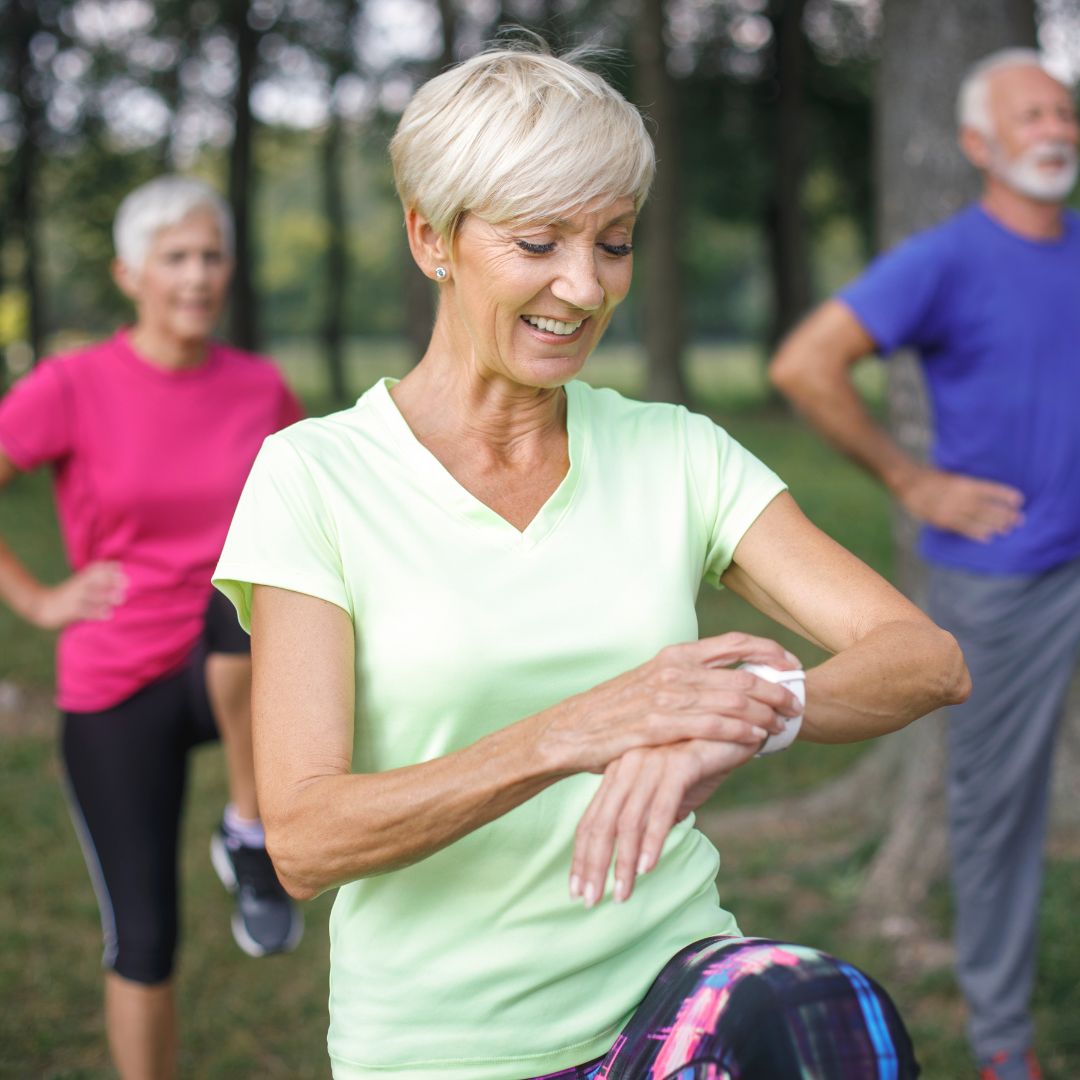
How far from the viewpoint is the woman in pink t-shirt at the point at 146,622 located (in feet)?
12.4

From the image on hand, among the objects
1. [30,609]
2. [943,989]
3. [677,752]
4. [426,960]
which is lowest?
[943,989]

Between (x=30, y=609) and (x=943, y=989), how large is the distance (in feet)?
9.44

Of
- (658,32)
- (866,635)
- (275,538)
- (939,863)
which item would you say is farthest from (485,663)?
(658,32)

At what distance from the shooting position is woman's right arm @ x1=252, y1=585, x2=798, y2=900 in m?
1.82

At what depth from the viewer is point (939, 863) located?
499 centimetres

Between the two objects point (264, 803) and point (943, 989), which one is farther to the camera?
point (943, 989)

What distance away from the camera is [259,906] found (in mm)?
3967

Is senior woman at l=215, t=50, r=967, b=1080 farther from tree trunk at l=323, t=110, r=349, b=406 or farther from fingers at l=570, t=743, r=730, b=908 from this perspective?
tree trunk at l=323, t=110, r=349, b=406

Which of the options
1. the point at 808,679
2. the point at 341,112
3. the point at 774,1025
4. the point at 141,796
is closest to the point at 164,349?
the point at 141,796

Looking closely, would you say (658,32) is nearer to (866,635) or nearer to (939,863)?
(939,863)

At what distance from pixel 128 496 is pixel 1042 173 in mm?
2524

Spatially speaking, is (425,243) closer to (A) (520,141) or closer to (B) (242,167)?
(A) (520,141)

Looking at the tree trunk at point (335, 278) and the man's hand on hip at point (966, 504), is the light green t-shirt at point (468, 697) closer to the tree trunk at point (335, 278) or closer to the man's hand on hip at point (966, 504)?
the man's hand on hip at point (966, 504)

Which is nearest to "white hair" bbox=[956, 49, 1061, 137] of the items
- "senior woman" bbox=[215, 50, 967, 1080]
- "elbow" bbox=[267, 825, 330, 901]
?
"senior woman" bbox=[215, 50, 967, 1080]
